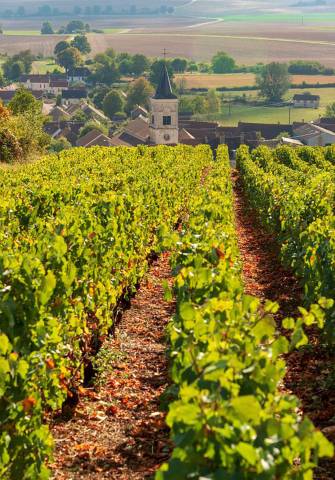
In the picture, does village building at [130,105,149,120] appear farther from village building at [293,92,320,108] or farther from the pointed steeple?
the pointed steeple

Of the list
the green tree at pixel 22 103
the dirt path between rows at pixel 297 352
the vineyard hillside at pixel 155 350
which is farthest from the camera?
the green tree at pixel 22 103

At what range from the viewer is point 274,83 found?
7072 inches

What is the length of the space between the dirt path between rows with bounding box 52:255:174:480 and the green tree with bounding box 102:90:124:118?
15407cm

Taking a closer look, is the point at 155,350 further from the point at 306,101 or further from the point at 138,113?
the point at 306,101

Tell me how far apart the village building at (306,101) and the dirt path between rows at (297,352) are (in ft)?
480

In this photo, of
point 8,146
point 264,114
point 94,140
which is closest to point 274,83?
point 264,114

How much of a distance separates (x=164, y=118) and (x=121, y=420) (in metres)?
96.7

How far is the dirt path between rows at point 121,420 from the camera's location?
24.8 feet

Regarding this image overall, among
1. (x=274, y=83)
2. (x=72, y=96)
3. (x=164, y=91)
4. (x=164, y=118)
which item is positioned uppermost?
(x=164, y=91)

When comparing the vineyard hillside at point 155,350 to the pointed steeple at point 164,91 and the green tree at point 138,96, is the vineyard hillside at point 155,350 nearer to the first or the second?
the pointed steeple at point 164,91

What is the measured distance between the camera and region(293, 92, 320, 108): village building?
166 meters

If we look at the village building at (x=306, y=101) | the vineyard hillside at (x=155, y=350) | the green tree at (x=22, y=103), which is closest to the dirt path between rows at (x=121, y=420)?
the vineyard hillside at (x=155, y=350)

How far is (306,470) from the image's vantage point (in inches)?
189

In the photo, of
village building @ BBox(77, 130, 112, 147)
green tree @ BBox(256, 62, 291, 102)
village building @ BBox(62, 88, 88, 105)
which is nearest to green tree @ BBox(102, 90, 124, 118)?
village building @ BBox(62, 88, 88, 105)
